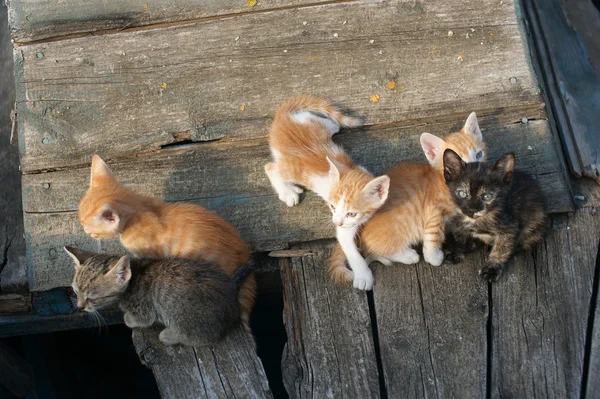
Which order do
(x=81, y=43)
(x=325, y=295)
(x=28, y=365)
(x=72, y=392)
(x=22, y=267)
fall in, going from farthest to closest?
1. (x=72, y=392)
2. (x=28, y=365)
3. (x=81, y=43)
4. (x=22, y=267)
5. (x=325, y=295)

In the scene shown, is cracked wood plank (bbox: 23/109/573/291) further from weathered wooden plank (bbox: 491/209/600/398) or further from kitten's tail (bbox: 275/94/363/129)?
weathered wooden plank (bbox: 491/209/600/398)

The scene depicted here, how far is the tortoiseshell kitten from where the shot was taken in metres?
2.78

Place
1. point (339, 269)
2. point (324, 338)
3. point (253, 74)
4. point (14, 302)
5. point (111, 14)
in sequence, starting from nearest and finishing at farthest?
point (324, 338), point (339, 269), point (14, 302), point (253, 74), point (111, 14)

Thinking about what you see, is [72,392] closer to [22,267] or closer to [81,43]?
[22,267]

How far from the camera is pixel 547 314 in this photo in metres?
2.77

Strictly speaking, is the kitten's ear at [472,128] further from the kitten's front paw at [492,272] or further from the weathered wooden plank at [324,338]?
the weathered wooden plank at [324,338]

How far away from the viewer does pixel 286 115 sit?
324 centimetres

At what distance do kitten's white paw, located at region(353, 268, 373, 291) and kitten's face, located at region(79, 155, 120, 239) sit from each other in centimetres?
118

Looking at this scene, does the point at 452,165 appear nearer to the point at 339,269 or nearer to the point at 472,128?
the point at 472,128

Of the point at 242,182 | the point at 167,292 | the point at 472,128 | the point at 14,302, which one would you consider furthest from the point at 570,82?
the point at 14,302

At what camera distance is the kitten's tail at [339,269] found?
2893mm

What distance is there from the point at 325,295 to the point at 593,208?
143cm

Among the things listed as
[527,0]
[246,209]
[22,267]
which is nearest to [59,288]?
[22,267]

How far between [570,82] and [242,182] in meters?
2.19
